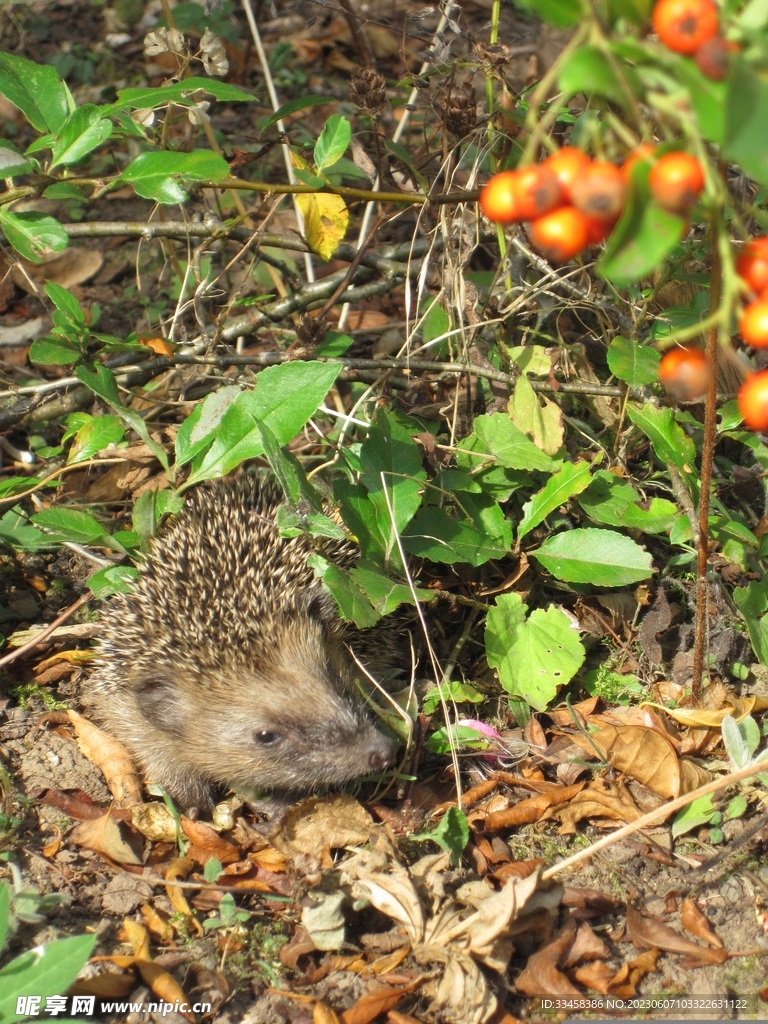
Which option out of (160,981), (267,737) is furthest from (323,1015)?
(267,737)

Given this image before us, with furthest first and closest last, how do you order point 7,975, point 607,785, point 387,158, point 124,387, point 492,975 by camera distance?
1. point 124,387
2. point 387,158
3. point 607,785
4. point 492,975
5. point 7,975

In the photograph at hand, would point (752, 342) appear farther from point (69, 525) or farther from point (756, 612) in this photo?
point (69, 525)

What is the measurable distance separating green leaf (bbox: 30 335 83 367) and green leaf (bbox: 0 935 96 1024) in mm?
2524

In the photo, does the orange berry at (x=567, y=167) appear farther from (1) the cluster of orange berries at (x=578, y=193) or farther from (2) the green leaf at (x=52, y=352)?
(2) the green leaf at (x=52, y=352)

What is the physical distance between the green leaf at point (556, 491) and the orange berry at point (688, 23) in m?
2.42

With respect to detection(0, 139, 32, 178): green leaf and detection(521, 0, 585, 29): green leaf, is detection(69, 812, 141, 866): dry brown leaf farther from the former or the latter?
detection(521, 0, 585, 29): green leaf

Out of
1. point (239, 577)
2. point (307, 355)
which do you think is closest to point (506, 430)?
point (307, 355)

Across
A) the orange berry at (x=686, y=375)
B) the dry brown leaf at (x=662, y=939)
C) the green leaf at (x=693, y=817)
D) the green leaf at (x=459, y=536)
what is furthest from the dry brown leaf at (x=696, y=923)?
the orange berry at (x=686, y=375)

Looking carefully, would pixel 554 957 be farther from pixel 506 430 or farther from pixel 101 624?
pixel 101 624

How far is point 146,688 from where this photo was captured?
170 inches

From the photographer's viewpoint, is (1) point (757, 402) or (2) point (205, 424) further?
(2) point (205, 424)

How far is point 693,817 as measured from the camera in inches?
136

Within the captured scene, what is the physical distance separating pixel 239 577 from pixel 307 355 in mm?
1084

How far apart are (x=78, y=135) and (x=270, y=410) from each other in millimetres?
1261
